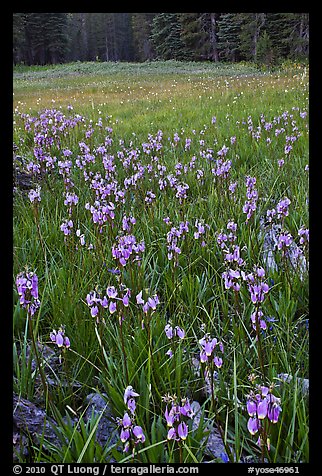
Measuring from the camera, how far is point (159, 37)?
35094mm

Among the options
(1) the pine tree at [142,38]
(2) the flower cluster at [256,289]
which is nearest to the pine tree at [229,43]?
(1) the pine tree at [142,38]

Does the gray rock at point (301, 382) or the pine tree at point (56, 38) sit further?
the pine tree at point (56, 38)

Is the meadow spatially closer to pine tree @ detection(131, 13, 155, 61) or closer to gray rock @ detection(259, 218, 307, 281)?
gray rock @ detection(259, 218, 307, 281)

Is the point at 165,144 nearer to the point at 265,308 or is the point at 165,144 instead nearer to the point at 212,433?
the point at 265,308

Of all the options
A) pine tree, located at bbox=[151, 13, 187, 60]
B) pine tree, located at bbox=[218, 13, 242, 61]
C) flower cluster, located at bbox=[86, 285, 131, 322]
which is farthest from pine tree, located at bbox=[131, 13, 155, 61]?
flower cluster, located at bbox=[86, 285, 131, 322]

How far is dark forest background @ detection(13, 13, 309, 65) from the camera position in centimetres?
2141

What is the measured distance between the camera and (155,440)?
155cm

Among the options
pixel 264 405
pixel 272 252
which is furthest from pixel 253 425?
pixel 272 252

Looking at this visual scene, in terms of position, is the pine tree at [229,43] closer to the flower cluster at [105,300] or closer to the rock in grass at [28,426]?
the flower cluster at [105,300]

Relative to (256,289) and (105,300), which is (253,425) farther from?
(105,300)

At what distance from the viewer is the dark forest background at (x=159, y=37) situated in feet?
70.2

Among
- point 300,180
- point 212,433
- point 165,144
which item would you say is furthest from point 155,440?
point 165,144

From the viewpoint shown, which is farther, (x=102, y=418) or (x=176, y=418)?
(x=102, y=418)
